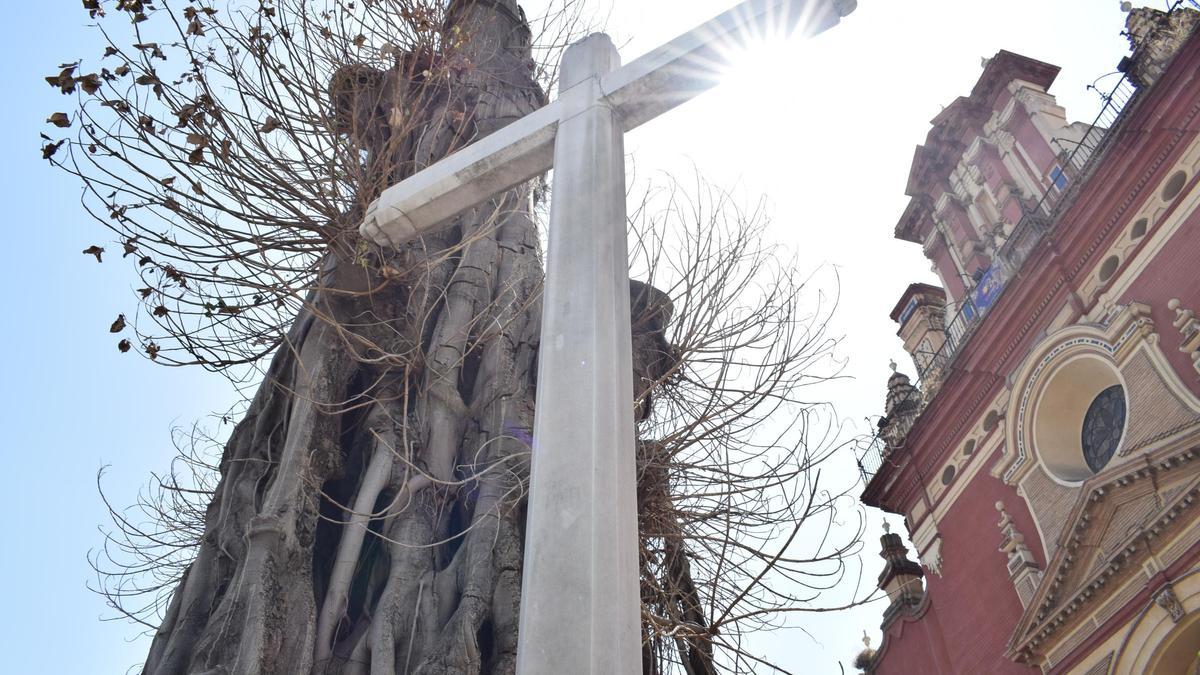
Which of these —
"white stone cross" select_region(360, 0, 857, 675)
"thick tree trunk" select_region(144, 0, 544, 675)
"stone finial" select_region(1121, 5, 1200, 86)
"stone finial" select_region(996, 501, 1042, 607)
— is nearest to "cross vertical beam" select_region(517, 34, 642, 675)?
"white stone cross" select_region(360, 0, 857, 675)

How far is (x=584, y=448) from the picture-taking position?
1.93m

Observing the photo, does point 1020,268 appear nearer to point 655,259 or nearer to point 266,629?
point 655,259

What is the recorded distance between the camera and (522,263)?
5578mm

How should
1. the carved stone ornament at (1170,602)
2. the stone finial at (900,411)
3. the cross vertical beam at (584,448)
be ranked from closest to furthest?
the cross vertical beam at (584,448) < the carved stone ornament at (1170,602) < the stone finial at (900,411)

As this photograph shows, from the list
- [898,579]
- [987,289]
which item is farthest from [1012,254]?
[898,579]

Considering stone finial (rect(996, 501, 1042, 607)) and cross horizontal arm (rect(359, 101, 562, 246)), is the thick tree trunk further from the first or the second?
stone finial (rect(996, 501, 1042, 607))

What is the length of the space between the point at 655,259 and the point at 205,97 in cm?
280

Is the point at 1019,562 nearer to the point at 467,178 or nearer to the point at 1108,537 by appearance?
the point at 1108,537

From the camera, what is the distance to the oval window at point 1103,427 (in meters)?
12.7

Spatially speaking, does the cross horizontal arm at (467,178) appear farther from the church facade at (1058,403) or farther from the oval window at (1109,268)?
the oval window at (1109,268)

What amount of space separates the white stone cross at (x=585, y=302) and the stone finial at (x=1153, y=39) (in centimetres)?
1260

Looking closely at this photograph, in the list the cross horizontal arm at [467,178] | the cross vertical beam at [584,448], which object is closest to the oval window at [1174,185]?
the cross horizontal arm at [467,178]

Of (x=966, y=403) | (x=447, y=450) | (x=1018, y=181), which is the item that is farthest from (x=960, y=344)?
(x=447, y=450)

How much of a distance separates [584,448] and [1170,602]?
1119 centimetres
